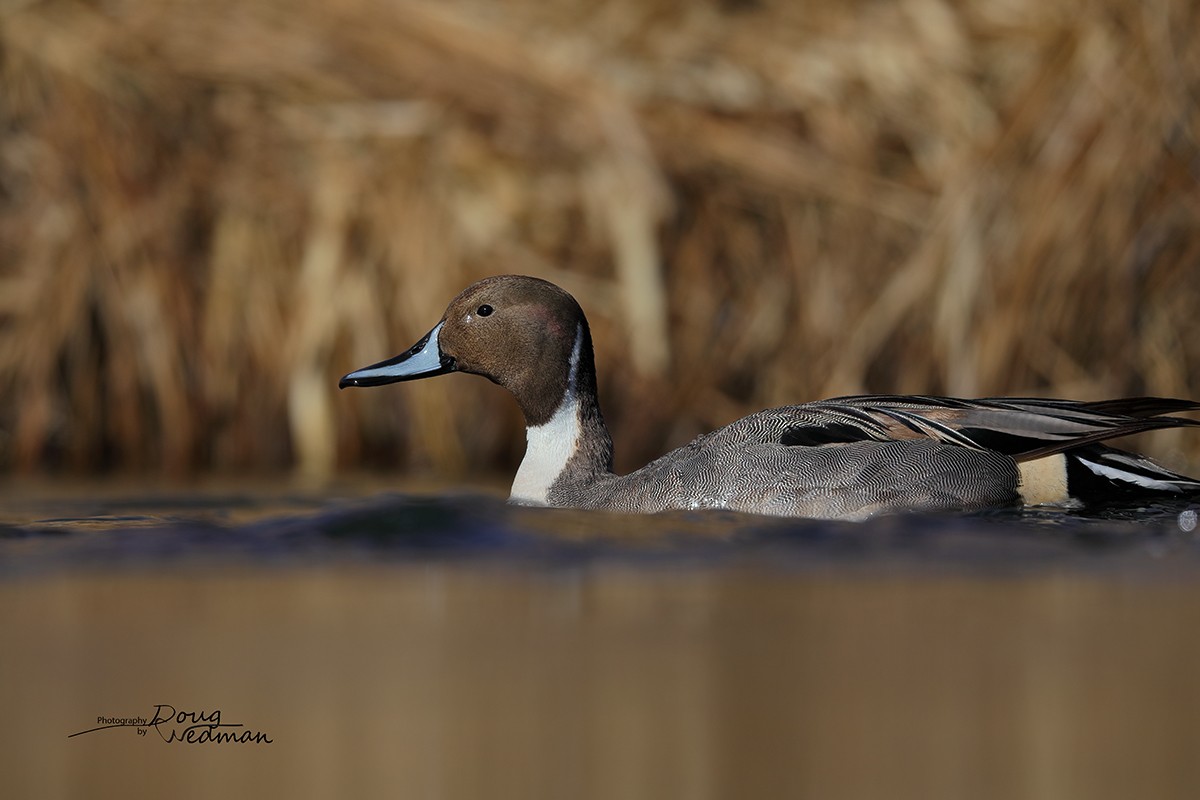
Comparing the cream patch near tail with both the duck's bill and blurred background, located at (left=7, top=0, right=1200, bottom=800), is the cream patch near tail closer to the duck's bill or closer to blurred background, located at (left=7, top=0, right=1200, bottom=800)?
blurred background, located at (left=7, top=0, right=1200, bottom=800)

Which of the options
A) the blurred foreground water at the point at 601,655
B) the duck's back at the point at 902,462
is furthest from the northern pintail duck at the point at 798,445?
the blurred foreground water at the point at 601,655

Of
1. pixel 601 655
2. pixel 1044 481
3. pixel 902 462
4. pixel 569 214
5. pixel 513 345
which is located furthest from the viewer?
pixel 569 214

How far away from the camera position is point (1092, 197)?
262 inches

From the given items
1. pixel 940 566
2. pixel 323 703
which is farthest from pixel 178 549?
pixel 940 566

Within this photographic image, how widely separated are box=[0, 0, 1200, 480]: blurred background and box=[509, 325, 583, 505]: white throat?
154cm

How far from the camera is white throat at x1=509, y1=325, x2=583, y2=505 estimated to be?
5.40 metres

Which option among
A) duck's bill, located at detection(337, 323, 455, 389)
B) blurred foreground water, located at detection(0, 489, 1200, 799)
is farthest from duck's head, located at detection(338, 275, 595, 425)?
blurred foreground water, located at detection(0, 489, 1200, 799)

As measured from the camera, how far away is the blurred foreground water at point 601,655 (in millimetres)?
2479

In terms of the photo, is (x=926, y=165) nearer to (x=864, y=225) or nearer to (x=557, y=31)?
(x=864, y=225)

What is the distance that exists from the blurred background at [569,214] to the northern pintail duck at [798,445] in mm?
1527

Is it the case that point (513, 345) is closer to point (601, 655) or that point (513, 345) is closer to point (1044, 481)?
point (1044, 481)

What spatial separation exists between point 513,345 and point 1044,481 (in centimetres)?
174

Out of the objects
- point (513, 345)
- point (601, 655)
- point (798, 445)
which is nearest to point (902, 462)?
point (798, 445)

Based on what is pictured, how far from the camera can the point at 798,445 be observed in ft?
16.2
